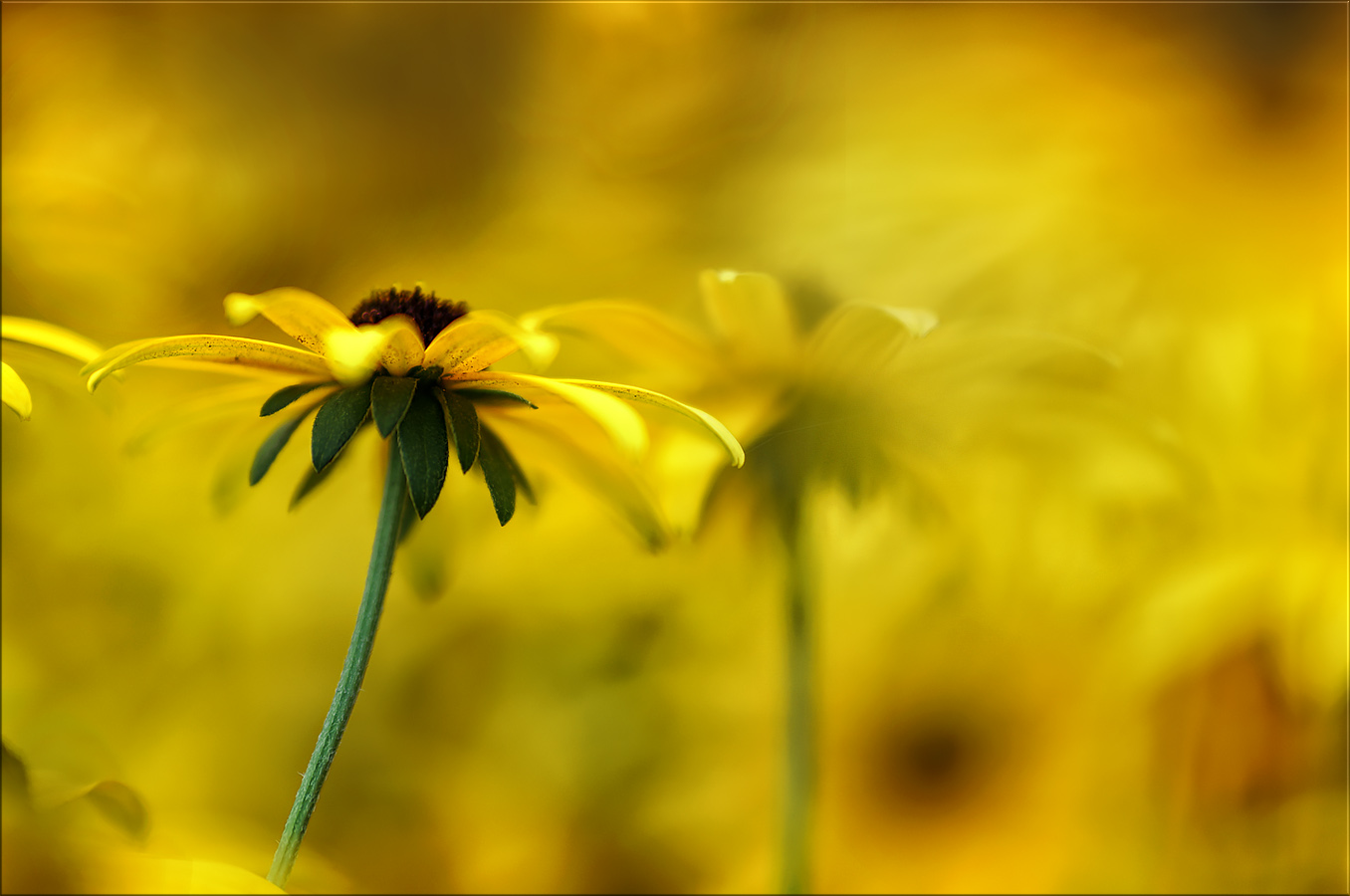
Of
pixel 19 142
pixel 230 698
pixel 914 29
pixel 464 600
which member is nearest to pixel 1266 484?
pixel 914 29

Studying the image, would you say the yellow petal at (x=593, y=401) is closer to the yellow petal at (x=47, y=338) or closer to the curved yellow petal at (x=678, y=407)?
the curved yellow petal at (x=678, y=407)

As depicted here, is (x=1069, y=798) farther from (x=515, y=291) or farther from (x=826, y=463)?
(x=515, y=291)

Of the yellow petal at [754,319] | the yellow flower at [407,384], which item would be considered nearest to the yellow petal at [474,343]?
the yellow flower at [407,384]

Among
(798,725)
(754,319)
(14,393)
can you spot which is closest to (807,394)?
(754,319)

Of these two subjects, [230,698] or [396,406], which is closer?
[396,406]

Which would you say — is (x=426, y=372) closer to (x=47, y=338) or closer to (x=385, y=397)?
(x=385, y=397)

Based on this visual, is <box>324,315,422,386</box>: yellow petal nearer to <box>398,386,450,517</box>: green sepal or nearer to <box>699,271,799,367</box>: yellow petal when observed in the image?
<box>398,386,450,517</box>: green sepal
